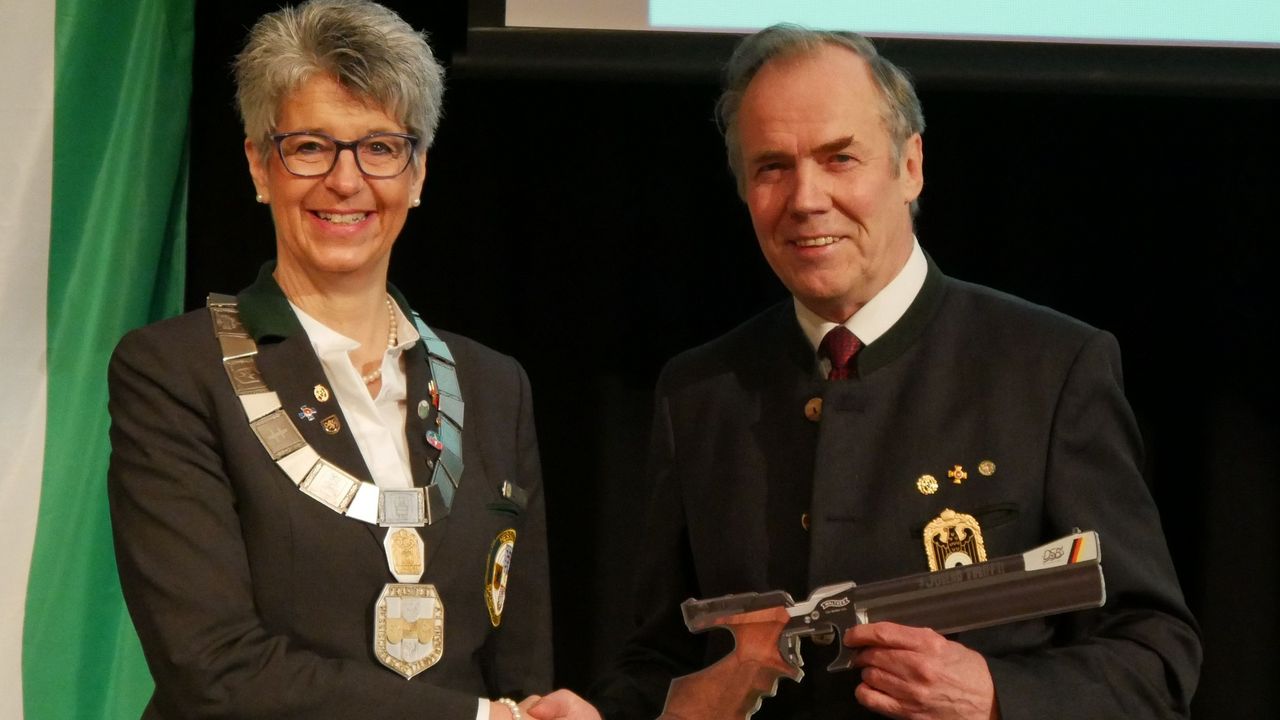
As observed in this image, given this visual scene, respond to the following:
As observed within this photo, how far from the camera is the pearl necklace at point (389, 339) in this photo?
2.45 m

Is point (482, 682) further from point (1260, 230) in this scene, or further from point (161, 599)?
point (1260, 230)

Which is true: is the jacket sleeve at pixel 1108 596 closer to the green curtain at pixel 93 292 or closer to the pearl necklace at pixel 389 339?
the pearl necklace at pixel 389 339

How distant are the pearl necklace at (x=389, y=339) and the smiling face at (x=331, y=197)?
127mm

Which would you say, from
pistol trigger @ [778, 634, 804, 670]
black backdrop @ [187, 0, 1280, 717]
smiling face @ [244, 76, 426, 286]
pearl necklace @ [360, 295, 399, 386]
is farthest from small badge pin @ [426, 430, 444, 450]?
black backdrop @ [187, 0, 1280, 717]

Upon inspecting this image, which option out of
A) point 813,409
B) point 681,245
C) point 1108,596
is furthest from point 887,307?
point 681,245

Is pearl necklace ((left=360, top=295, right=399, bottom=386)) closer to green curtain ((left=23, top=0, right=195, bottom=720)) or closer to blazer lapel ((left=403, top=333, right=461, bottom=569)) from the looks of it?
blazer lapel ((left=403, top=333, right=461, bottom=569))

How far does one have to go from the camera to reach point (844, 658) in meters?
2.13

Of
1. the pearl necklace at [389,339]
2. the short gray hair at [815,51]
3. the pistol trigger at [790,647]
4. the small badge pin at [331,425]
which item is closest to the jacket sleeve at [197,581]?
the small badge pin at [331,425]

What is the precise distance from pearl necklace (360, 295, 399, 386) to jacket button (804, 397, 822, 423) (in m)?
0.70

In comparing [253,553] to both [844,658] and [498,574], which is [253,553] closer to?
[498,574]

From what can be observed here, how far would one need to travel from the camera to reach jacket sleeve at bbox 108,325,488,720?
2.15 meters

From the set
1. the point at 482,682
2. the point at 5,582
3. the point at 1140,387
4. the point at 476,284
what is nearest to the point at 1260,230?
the point at 1140,387

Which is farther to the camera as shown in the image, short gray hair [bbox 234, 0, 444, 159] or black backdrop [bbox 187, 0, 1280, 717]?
black backdrop [bbox 187, 0, 1280, 717]

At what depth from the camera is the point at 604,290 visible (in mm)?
3621
